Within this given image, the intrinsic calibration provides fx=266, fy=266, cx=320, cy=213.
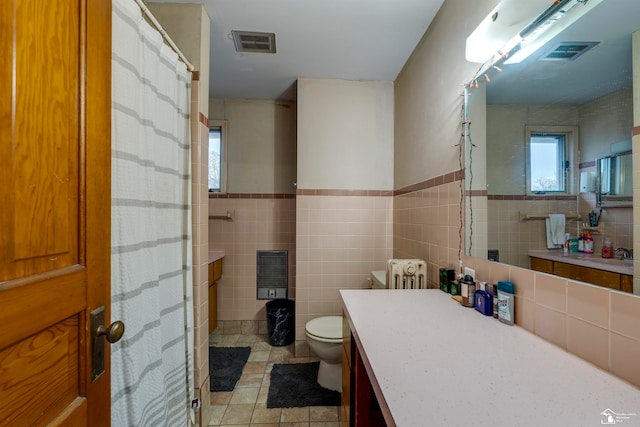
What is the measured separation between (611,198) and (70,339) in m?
1.46

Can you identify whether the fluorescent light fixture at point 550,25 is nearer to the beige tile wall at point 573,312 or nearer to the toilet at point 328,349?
the beige tile wall at point 573,312

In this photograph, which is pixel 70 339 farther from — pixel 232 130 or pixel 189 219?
pixel 232 130

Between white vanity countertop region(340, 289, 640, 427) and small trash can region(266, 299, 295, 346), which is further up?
white vanity countertop region(340, 289, 640, 427)

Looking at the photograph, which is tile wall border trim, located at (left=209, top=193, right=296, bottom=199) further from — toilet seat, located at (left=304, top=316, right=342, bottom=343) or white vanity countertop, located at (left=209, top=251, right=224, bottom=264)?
toilet seat, located at (left=304, top=316, right=342, bottom=343)

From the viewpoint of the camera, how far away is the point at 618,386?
64 centimetres

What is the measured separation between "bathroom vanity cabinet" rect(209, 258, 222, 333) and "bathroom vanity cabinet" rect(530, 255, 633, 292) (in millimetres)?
2233

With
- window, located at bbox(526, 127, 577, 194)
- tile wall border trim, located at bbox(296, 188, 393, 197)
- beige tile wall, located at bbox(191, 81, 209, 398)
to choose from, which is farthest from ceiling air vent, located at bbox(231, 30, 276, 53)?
window, located at bbox(526, 127, 577, 194)

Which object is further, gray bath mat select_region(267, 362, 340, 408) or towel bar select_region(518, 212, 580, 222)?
gray bath mat select_region(267, 362, 340, 408)

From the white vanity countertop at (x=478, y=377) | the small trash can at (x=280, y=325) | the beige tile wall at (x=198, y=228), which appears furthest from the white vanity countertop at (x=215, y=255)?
the white vanity countertop at (x=478, y=377)

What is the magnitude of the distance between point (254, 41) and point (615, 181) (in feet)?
6.84

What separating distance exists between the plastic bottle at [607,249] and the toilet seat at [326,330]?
1396mm

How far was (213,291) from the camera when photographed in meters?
2.52

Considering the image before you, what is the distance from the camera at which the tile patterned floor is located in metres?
1.59

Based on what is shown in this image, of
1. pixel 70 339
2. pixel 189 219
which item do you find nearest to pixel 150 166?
pixel 189 219
